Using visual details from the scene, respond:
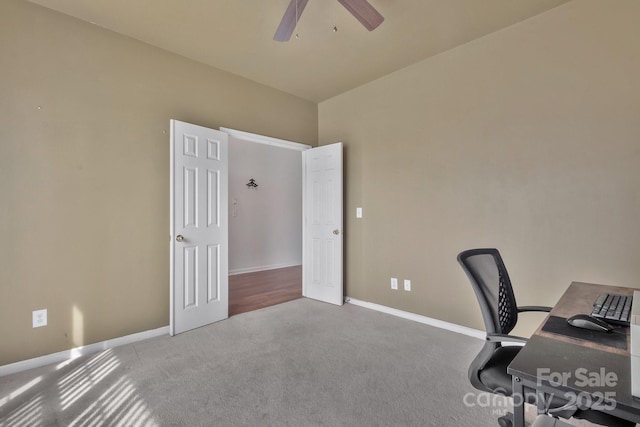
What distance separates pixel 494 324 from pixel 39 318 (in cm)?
318

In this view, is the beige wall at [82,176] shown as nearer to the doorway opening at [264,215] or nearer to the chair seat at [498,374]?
the doorway opening at [264,215]

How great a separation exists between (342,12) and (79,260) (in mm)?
2972

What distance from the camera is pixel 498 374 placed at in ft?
4.42

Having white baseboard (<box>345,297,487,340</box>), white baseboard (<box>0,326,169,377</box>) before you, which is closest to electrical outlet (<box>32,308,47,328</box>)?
white baseboard (<box>0,326,169,377</box>)

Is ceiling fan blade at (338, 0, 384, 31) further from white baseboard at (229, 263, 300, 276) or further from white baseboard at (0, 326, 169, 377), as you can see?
white baseboard at (229, 263, 300, 276)

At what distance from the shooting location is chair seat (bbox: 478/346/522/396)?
129 cm

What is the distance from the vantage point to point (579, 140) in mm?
2375

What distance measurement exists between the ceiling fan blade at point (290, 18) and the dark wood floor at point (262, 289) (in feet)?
9.58

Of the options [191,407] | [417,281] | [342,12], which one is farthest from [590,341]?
[342,12]

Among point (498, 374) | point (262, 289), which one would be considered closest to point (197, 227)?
point (262, 289)

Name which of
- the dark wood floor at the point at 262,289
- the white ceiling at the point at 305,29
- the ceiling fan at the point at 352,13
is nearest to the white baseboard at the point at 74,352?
the dark wood floor at the point at 262,289

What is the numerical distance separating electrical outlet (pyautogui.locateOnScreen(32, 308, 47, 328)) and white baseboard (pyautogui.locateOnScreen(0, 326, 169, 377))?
25cm

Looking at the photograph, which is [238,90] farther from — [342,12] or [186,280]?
[186,280]

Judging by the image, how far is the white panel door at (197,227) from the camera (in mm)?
2988
